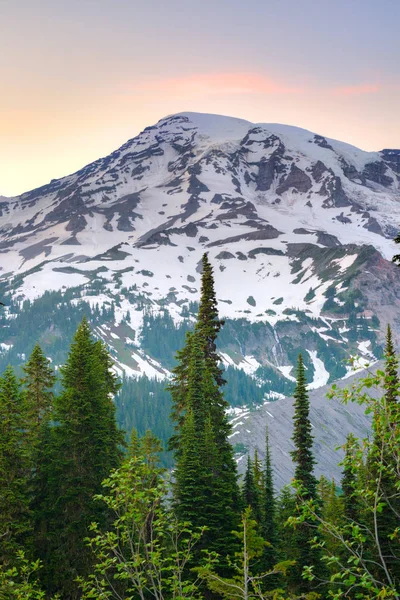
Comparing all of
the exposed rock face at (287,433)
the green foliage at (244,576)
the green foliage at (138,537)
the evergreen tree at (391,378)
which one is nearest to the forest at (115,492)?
the green foliage at (244,576)

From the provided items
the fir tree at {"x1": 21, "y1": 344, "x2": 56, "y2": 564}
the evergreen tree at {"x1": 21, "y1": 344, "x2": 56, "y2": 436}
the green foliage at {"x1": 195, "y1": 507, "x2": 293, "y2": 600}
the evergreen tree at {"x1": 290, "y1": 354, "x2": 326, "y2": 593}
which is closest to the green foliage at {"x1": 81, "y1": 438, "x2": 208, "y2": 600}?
the green foliage at {"x1": 195, "y1": 507, "x2": 293, "y2": 600}

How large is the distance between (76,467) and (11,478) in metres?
4.29

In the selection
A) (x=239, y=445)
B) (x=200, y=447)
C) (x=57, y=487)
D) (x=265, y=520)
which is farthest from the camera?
(x=239, y=445)

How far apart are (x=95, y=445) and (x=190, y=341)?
389 inches

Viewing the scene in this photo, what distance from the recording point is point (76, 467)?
97.7 ft

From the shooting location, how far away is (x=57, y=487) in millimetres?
29609

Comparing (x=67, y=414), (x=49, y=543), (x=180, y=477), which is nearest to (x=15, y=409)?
(x=67, y=414)

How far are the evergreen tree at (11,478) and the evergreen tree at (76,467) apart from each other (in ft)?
5.10

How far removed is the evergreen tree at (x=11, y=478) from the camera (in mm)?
24891

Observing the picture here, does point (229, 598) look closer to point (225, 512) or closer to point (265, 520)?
point (225, 512)

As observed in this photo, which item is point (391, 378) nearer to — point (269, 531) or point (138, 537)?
point (138, 537)

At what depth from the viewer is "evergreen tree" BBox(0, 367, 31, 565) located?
24891mm

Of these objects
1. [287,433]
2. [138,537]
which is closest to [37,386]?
[138,537]

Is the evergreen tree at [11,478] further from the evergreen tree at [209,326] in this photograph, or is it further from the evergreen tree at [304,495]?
the evergreen tree at [304,495]
